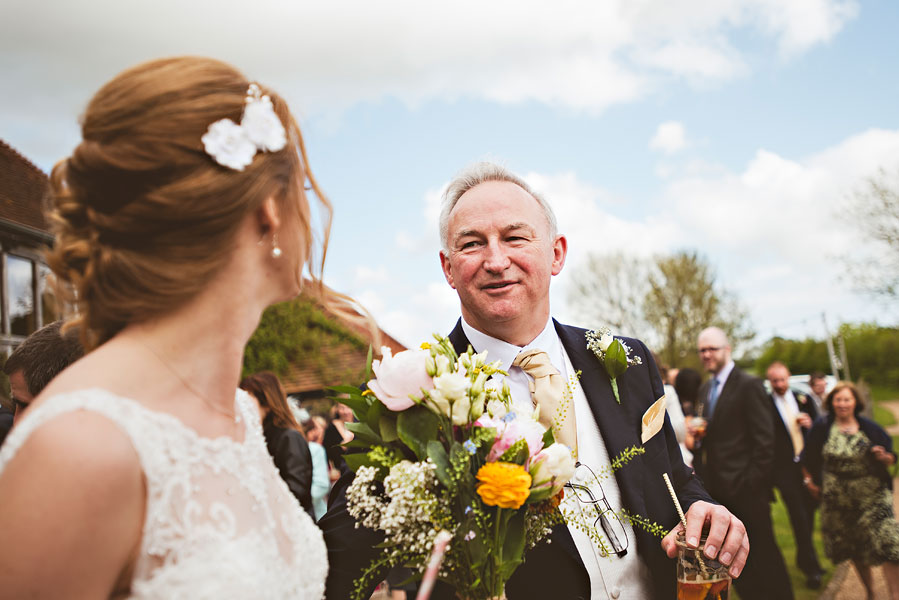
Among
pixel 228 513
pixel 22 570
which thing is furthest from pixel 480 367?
pixel 22 570

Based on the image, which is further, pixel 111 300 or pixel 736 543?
pixel 736 543

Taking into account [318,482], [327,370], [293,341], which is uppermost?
[293,341]

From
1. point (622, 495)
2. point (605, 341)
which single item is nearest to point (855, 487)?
point (605, 341)

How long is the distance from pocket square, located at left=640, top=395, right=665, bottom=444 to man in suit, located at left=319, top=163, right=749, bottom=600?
0.04 m

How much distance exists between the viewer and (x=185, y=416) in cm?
151

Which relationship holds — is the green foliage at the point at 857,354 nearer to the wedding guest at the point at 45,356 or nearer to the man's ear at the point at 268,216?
the wedding guest at the point at 45,356

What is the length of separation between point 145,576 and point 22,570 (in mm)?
231

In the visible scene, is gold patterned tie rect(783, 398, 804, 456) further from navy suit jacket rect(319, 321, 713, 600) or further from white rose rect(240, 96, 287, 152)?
white rose rect(240, 96, 287, 152)

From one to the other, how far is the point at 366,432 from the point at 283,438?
3.90 meters

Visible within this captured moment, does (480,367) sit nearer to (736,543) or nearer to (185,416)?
(185,416)

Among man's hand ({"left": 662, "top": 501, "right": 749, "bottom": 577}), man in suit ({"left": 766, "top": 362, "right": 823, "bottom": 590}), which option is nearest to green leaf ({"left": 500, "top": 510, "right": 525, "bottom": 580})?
man's hand ({"left": 662, "top": 501, "right": 749, "bottom": 577})

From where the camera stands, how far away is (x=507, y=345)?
284 centimetres

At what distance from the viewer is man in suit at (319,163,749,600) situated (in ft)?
Answer: 7.75

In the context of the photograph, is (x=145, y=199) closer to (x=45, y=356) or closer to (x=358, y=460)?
(x=358, y=460)
